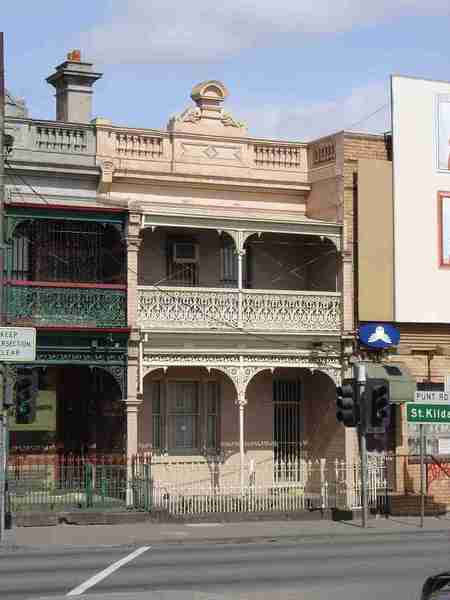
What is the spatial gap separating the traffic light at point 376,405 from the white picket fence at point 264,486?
3.35 meters

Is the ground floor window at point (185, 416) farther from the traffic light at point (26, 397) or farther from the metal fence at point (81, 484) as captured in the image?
the traffic light at point (26, 397)

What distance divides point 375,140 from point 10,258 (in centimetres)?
916

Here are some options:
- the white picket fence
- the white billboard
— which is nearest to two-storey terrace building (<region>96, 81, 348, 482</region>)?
the white picket fence

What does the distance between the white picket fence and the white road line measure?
5960 mm

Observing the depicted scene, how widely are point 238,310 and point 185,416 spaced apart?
9.68 feet

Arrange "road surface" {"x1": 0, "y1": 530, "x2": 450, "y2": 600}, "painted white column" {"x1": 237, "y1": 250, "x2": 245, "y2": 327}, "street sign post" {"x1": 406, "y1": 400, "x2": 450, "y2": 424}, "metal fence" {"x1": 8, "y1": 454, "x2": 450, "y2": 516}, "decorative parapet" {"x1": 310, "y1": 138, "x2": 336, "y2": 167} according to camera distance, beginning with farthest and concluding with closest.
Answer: "decorative parapet" {"x1": 310, "y1": 138, "x2": 336, "y2": 167}, "painted white column" {"x1": 237, "y1": 250, "x2": 245, "y2": 327}, "metal fence" {"x1": 8, "y1": 454, "x2": 450, "y2": 516}, "street sign post" {"x1": 406, "y1": 400, "x2": 450, "y2": 424}, "road surface" {"x1": 0, "y1": 530, "x2": 450, "y2": 600}

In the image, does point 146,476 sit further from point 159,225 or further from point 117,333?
point 159,225

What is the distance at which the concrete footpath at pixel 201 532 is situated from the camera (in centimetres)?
2572

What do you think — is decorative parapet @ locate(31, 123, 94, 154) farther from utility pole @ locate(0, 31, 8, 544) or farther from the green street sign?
the green street sign

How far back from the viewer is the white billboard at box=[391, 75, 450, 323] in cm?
3334

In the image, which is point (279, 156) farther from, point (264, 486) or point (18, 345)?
point (18, 345)

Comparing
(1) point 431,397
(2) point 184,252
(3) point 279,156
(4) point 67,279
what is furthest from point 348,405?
(3) point 279,156

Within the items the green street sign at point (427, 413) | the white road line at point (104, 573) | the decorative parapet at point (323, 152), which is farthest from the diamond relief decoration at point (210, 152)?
the white road line at point (104, 573)

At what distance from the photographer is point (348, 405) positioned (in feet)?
92.5
